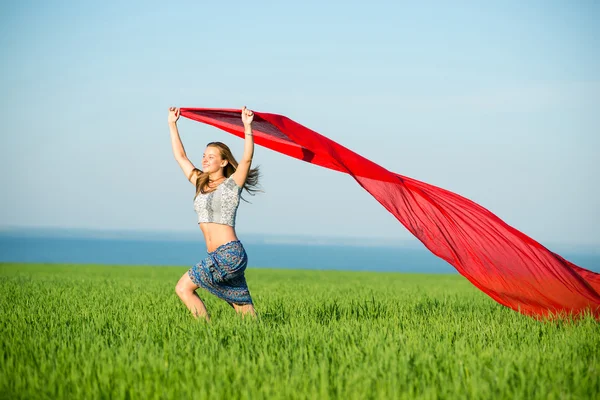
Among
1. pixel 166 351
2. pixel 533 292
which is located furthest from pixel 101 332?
pixel 533 292

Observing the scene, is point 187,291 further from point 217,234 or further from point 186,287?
point 217,234

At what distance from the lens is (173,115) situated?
7.38 m

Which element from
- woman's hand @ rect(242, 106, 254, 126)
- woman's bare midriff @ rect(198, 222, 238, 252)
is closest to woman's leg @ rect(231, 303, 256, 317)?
woman's bare midriff @ rect(198, 222, 238, 252)

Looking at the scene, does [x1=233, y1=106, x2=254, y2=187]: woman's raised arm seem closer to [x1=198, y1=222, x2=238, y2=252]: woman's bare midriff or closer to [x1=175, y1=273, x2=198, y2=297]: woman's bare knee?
[x1=198, y1=222, x2=238, y2=252]: woman's bare midriff

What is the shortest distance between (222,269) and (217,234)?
380mm

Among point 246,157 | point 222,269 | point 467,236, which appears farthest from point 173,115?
point 467,236

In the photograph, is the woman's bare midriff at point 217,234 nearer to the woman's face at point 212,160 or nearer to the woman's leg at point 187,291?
the woman's leg at point 187,291

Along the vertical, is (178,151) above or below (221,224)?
above

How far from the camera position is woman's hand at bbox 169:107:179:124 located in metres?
7.34

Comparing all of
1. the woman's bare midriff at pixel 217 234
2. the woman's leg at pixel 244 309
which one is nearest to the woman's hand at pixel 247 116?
the woman's bare midriff at pixel 217 234

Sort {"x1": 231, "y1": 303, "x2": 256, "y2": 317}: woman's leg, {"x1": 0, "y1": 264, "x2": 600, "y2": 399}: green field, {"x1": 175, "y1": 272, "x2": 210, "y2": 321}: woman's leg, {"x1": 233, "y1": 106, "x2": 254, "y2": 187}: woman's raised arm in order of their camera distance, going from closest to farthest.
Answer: {"x1": 0, "y1": 264, "x2": 600, "y2": 399}: green field < {"x1": 233, "y1": 106, "x2": 254, "y2": 187}: woman's raised arm < {"x1": 175, "y1": 272, "x2": 210, "y2": 321}: woman's leg < {"x1": 231, "y1": 303, "x2": 256, "y2": 317}: woman's leg

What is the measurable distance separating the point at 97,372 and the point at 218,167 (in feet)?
9.47

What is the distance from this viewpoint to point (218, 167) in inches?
264

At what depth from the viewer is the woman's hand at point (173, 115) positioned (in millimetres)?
7343
